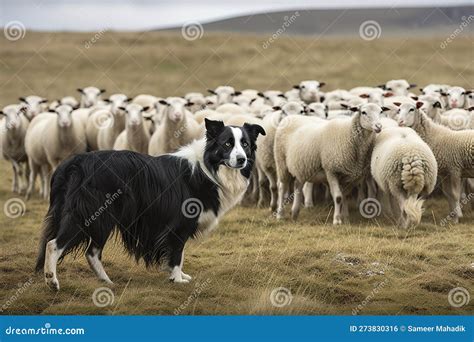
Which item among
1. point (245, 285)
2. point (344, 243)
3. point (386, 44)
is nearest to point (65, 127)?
A: point (344, 243)

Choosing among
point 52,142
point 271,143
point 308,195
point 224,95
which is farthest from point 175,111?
point 224,95

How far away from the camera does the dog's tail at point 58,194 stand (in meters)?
7.27

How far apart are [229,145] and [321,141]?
4505mm

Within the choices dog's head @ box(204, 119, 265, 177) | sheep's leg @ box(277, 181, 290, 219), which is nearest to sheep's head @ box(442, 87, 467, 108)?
sheep's leg @ box(277, 181, 290, 219)

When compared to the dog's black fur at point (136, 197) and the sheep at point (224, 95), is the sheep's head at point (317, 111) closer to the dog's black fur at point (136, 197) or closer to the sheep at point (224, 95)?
the sheep at point (224, 95)

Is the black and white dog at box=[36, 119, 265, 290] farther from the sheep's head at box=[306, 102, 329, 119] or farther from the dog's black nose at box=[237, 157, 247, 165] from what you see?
the sheep's head at box=[306, 102, 329, 119]

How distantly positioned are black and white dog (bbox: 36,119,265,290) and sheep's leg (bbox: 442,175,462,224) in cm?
445

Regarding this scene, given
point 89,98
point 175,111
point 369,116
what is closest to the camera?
point 369,116

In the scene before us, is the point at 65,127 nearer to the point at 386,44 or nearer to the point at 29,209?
the point at 29,209

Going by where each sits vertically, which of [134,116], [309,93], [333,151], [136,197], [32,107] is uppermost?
[309,93]

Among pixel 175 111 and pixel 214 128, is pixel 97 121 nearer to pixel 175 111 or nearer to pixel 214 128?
pixel 175 111

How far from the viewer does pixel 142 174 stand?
7.49 meters

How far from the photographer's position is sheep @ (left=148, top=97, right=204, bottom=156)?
45.1 feet

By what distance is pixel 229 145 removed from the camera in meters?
7.38
